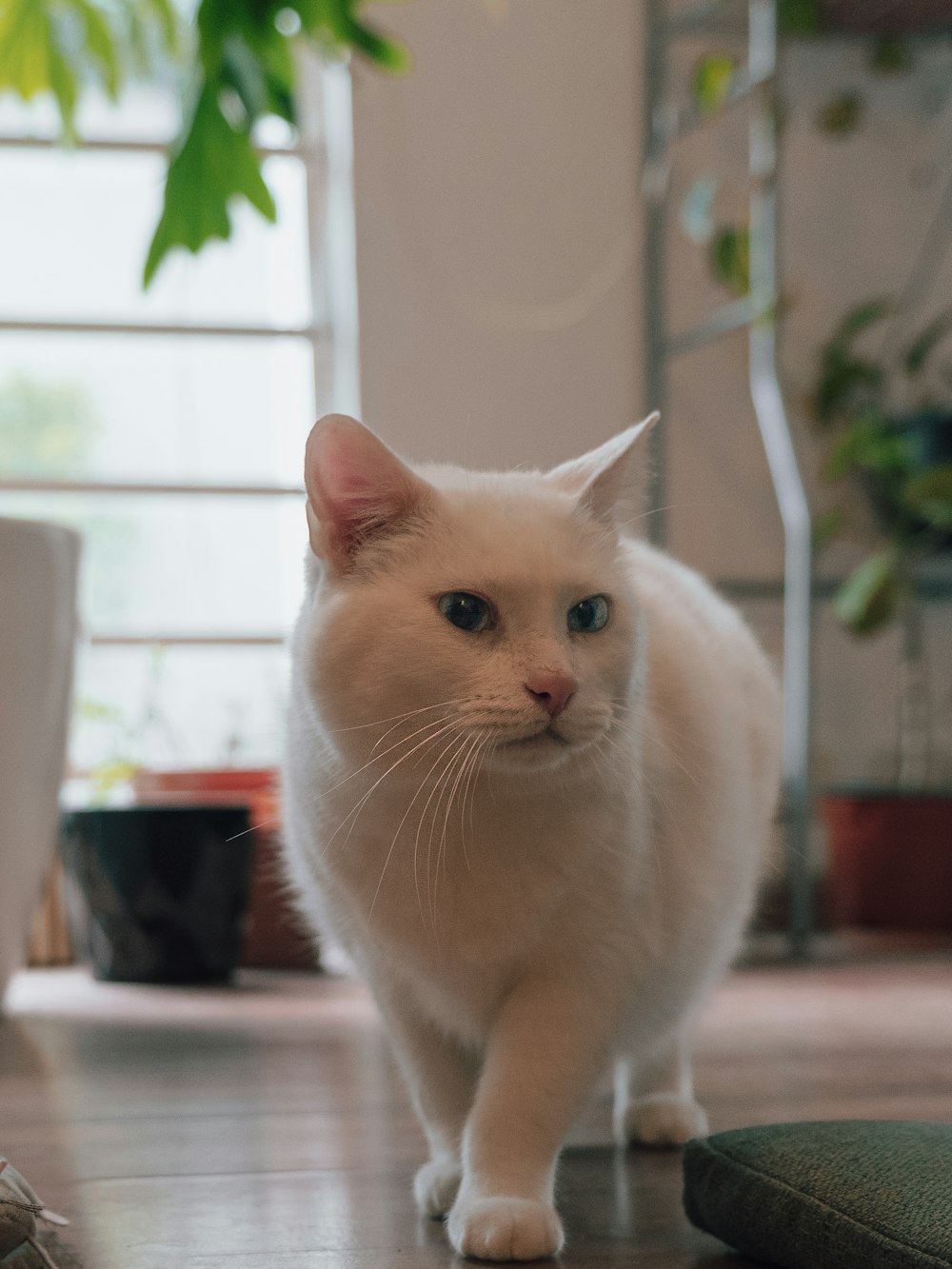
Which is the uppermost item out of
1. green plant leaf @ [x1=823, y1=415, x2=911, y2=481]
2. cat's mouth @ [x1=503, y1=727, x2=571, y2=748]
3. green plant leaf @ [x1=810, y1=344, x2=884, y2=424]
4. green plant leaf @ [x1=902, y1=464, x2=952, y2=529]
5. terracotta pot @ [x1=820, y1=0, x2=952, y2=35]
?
terracotta pot @ [x1=820, y1=0, x2=952, y2=35]

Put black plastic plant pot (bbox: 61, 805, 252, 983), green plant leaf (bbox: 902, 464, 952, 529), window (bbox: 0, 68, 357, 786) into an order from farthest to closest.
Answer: window (bbox: 0, 68, 357, 786) → green plant leaf (bbox: 902, 464, 952, 529) → black plastic plant pot (bbox: 61, 805, 252, 983)

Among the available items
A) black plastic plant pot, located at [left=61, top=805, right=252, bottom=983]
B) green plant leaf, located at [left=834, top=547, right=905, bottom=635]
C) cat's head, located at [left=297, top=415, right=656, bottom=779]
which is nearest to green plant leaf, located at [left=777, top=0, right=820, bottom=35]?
green plant leaf, located at [left=834, top=547, right=905, bottom=635]

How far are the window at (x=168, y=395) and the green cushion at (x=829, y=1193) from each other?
83.5 inches

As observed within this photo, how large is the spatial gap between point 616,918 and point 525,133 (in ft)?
7.90

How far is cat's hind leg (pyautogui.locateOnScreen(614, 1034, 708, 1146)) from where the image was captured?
1321 mm

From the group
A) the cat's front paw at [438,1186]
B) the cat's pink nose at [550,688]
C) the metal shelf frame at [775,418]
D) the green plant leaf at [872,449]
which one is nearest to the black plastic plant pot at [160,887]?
the metal shelf frame at [775,418]

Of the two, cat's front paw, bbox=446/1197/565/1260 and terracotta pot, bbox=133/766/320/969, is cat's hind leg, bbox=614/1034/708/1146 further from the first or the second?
terracotta pot, bbox=133/766/320/969

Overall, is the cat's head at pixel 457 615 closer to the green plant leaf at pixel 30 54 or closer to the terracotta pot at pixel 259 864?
the green plant leaf at pixel 30 54

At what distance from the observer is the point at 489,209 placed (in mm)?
3041

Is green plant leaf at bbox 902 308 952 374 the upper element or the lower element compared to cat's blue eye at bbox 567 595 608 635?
upper

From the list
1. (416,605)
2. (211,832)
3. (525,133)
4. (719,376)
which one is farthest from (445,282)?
(416,605)

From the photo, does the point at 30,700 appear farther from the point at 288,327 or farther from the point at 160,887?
the point at 288,327

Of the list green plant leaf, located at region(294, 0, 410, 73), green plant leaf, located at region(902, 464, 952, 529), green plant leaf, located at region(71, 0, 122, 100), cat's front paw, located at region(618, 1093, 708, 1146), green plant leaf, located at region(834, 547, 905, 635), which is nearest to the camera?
cat's front paw, located at region(618, 1093, 708, 1146)

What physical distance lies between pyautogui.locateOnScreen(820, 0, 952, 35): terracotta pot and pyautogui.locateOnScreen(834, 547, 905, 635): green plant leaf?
1.21 metres
